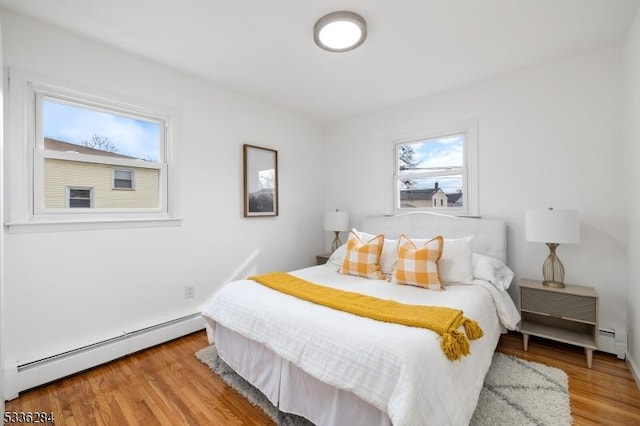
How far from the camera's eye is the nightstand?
2.15 meters

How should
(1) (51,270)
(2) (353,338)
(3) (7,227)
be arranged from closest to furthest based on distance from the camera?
(2) (353,338), (3) (7,227), (1) (51,270)

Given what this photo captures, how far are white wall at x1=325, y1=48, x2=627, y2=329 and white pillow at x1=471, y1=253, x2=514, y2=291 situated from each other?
34 cm

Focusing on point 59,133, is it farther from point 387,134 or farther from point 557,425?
point 557,425

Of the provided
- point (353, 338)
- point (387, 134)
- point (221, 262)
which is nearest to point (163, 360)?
point (221, 262)

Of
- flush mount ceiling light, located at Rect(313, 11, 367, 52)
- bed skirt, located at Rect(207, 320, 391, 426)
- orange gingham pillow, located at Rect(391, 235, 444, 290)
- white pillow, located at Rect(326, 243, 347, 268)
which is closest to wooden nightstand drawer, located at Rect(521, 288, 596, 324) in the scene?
orange gingham pillow, located at Rect(391, 235, 444, 290)

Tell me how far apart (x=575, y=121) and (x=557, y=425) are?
2.35 meters

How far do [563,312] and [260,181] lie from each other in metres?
3.10

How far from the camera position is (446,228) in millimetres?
3014

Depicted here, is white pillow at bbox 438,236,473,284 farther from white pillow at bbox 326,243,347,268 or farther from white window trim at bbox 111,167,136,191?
white window trim at bbox 111,167,136,191

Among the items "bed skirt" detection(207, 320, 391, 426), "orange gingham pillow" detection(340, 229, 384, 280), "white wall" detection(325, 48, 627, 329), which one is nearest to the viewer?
"bed skirt" detection(207, 320, 391, 426)

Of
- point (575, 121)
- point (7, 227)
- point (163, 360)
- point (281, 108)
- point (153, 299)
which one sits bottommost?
point (163, 360)

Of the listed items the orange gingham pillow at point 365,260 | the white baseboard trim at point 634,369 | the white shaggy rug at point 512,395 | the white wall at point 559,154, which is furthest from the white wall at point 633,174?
the orange gingham pillow at point 365,260

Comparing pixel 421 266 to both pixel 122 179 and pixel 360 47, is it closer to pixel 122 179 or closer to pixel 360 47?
pixel 360 47

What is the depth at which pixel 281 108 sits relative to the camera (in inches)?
147
